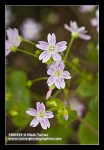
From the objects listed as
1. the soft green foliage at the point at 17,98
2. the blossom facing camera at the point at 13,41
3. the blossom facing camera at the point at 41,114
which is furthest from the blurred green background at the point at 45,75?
the blossom facing camera at the point at 41,114

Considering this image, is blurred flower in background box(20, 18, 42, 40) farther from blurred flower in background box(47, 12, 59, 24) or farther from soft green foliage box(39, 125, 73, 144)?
soft green foliage box(39, 125, 73, 144)

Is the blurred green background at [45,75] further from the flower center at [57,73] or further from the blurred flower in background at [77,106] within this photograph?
the flower center at [57,73]

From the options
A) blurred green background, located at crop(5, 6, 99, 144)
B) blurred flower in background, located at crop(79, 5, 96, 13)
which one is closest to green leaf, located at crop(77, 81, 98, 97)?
blurred green background, located at crop(5, 6, 99, 144)

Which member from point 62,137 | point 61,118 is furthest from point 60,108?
point 62,137

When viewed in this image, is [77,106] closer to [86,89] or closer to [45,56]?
[86,89]

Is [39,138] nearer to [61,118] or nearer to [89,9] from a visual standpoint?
[61,118]

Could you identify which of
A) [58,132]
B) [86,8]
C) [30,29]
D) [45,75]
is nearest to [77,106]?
[58,132]
